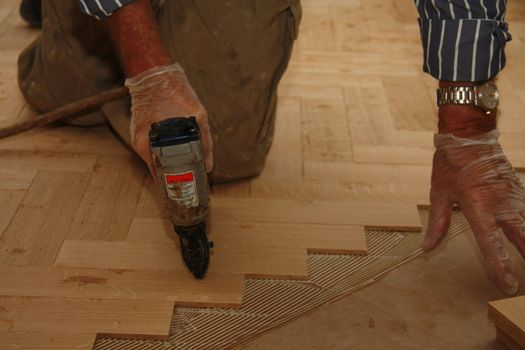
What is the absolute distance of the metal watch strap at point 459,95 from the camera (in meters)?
1.46

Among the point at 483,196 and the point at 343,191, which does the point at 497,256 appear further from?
the point at 343,191

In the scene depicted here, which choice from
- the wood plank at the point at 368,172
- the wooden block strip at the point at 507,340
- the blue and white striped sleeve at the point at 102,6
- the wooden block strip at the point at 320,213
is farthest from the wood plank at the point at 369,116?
the blue and white striped sleeve at the point at 102,6

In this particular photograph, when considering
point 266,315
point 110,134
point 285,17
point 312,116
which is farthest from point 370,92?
point 266,315

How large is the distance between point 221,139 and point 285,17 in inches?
14.6

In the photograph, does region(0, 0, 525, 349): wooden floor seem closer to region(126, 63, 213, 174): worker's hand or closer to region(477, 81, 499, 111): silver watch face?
region(126, 63, 213, 174): worker's hand

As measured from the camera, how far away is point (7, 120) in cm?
223

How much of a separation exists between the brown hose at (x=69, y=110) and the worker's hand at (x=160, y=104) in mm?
480

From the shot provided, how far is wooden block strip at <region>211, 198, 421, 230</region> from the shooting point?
178 cm

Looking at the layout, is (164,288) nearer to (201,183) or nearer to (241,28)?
(201,183)

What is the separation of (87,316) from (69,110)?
0.73 m

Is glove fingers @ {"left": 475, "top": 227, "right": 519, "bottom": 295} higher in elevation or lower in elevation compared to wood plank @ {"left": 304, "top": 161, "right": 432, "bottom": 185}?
higher

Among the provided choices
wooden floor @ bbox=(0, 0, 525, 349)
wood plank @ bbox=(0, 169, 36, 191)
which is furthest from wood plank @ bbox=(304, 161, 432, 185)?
wood plank @ bbox=(0, 169, 36, 191)

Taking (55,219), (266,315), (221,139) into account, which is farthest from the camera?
(221,139)

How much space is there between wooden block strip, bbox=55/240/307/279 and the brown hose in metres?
0.45
